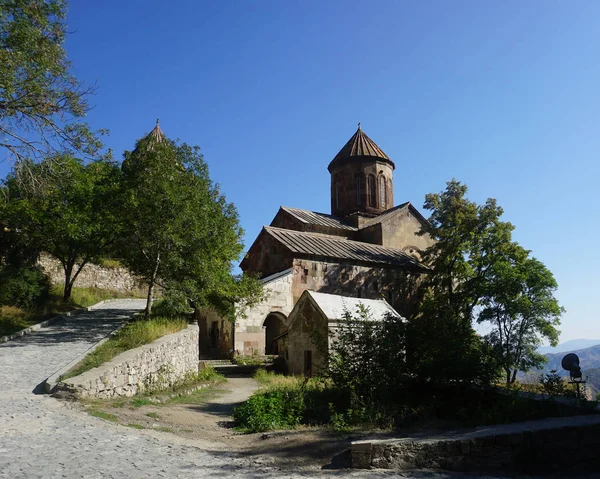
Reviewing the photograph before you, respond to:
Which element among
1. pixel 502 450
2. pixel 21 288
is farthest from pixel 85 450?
pixel 21 288

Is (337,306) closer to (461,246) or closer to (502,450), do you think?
(502,450)

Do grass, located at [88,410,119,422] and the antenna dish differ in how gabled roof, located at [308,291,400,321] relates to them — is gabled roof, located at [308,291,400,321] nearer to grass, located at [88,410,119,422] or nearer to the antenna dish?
the antenna dish

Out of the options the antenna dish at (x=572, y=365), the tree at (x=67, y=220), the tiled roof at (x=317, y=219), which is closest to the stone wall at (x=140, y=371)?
the tree at (x=67, y=220)

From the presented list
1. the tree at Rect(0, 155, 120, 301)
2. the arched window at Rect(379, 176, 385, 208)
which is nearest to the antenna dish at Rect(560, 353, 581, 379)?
the tree at Rect(0, 155, 120, 301)

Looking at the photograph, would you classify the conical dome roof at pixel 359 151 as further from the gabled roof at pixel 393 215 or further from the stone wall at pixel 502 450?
the stone wall at pixel 502 450

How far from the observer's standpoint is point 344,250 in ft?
72.8

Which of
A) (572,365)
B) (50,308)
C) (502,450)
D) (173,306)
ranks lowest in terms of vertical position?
(502,450)

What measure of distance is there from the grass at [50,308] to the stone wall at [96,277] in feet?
2.38

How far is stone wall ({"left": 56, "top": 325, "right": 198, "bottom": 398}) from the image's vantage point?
8.04 metres

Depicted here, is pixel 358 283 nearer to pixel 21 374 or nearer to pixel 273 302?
pixel 273 302

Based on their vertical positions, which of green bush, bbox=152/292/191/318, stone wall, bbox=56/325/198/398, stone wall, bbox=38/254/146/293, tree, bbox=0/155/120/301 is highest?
tree, bbox=0/155/120/301

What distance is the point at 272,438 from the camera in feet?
20.8

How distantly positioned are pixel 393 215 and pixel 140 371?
19141 millimetres

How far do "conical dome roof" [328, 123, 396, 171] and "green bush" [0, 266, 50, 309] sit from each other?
17.3 meters
